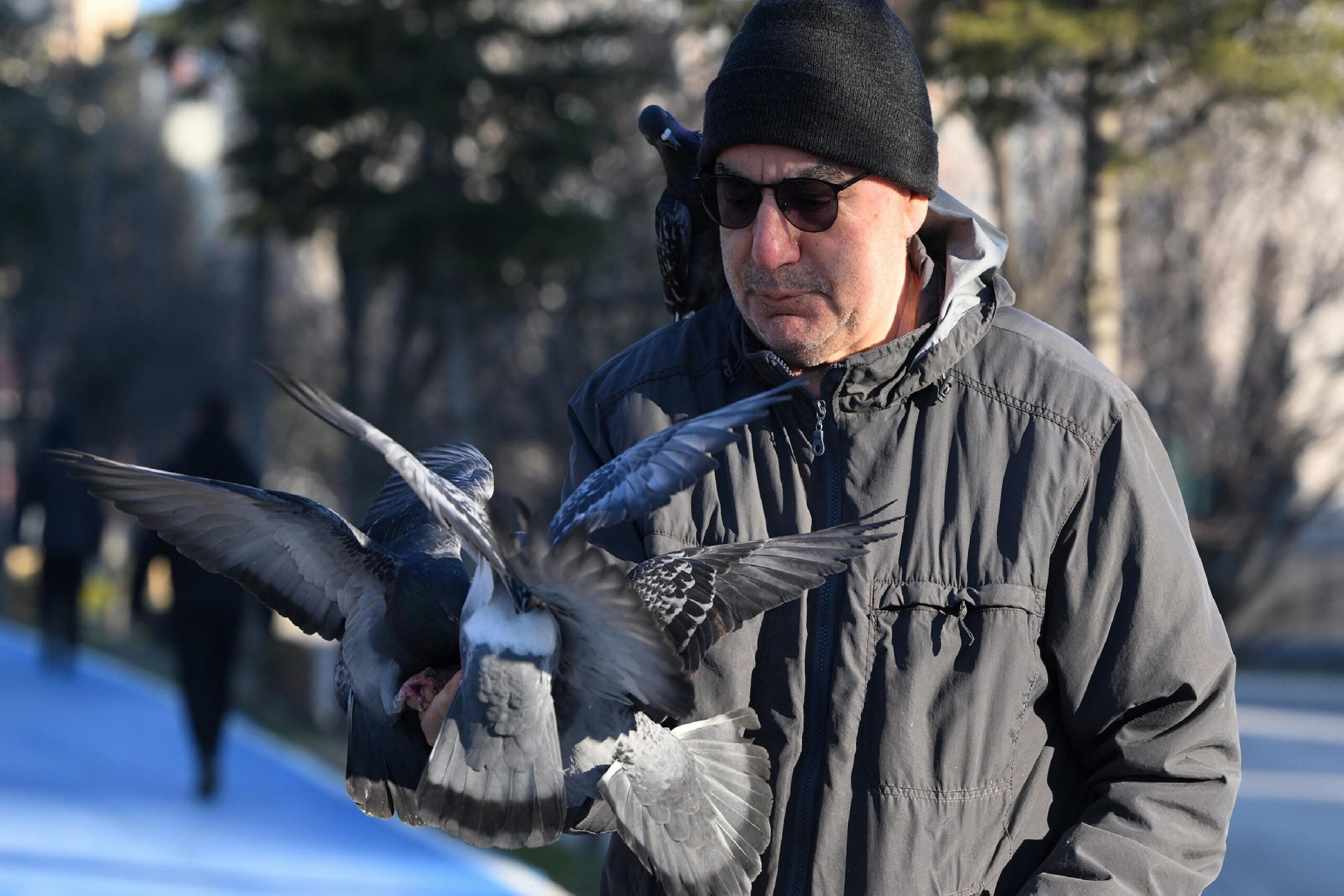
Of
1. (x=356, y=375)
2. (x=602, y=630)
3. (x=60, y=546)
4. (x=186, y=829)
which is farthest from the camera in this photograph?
(x=60, y=546)

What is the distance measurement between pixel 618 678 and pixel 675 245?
1305 mm

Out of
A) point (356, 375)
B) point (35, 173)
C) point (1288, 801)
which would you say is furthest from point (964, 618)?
point (35, 173)

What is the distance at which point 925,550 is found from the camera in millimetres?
2195

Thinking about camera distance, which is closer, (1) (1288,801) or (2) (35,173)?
(1) (1288,801)

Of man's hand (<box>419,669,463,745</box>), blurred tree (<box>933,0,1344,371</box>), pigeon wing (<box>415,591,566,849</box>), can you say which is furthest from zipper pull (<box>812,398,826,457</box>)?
blurred tree (<box>933,0,1344,371</box>)

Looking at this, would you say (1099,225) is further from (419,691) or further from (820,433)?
(419,691)

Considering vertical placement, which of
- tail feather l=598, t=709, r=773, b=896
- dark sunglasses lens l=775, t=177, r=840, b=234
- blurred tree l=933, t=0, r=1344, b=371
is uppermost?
blurred tree l=933, t=0, r=1344, b=371

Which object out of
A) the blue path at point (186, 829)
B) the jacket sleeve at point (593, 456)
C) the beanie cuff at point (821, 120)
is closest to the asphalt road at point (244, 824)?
the blue path at point (186, 829)

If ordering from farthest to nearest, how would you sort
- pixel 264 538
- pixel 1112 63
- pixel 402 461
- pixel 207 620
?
pixel 207 620, pixel 1112 63, pixel 264 538, pixel 402 461

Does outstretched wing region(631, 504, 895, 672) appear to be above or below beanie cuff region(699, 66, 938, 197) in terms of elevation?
below

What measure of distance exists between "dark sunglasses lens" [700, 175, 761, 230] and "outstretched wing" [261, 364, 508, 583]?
67cm

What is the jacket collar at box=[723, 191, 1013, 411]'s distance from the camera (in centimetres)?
222

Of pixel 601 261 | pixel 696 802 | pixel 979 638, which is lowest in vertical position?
pixel 696 802

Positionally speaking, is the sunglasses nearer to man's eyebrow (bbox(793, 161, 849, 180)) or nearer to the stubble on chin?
man's eyebrow (bbox(793, 161, 849, 180))
